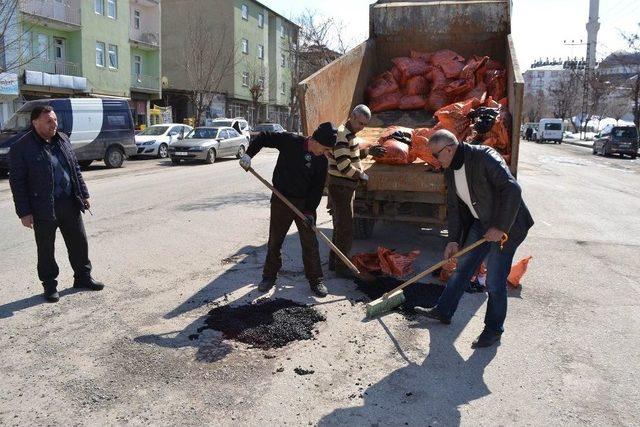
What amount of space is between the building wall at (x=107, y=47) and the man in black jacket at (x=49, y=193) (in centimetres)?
2590

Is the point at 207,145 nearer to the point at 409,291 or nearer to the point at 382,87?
the point at 382,87

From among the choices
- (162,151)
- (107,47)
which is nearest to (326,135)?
(162,151)

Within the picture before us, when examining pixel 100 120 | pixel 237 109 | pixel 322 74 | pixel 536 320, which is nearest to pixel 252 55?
pixel 237 109

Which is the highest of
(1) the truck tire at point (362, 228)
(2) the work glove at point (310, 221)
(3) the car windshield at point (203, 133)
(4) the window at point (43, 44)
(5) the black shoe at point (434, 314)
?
(4) the window at point (43, 44)

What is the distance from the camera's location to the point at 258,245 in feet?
23.1

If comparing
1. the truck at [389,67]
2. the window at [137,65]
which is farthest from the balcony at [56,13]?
the truck at [389,67]

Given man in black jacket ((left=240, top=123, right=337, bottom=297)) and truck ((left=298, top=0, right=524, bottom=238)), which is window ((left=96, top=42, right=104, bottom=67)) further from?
man in black jacket ((left=240, top=123, right=337, bottom=297))

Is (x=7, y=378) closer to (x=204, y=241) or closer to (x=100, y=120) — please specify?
A: (x=204, y=241)

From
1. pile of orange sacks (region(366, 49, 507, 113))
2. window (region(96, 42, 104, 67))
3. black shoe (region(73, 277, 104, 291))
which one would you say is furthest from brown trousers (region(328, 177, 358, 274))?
window (region(96, 42, 104, 67))

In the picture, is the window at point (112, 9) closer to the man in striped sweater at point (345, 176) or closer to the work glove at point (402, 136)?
the work glove at point (402, 136)

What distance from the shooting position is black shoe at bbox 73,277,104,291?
5.04 meters

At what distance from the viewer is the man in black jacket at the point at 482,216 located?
3713mm

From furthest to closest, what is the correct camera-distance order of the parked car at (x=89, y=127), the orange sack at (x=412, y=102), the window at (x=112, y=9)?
the window at (x=112, y=9), the parked car at (x=89, y=127), the orange sack at (x=412, y=102)

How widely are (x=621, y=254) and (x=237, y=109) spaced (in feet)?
137
